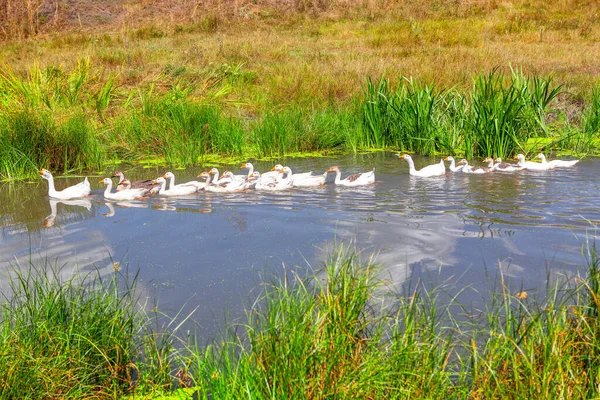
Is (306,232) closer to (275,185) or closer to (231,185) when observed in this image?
(275,185)

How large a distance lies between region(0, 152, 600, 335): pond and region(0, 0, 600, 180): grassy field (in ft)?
4.30

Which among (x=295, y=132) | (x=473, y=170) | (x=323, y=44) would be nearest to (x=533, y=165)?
(x=473, y=170)

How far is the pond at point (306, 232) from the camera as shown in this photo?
538cm

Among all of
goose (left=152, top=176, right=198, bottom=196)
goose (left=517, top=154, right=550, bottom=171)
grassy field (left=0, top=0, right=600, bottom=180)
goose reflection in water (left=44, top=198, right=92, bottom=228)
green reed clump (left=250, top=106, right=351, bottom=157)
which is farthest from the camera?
green reed clump (left=250, top=106, right=351, bottom=157)

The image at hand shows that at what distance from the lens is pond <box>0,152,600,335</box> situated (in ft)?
17.7

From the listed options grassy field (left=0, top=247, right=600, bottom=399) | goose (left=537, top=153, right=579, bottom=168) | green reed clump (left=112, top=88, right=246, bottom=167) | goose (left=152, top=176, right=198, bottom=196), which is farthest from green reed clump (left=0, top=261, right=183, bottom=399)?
green reed clump (left=112, top=88, right=246, bottom=167)

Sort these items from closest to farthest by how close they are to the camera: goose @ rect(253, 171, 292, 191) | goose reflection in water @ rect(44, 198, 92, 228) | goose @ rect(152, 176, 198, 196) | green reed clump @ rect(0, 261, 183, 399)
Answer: green reed clump @ rect(0, 261, 183, 399)
goose reflection in water @ rect(44, 198, 92, 228)
goose @ rect(152, 176, 198, 196)
goose @ rect(253, 171, 292, 191)

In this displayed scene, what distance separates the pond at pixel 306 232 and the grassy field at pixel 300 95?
1311 millimetres

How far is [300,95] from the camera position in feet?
47.8

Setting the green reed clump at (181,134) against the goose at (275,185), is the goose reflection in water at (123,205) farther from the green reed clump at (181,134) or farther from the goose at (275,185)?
the green reed clump at (181,134)

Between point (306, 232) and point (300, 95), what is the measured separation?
8.09 m

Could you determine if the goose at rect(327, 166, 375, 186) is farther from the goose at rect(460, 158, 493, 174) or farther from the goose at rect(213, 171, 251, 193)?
the goose at rect(460, 158, 493, 174)

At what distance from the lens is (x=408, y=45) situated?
21266mm

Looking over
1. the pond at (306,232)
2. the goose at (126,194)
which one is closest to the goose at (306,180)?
the pond at (306,232)
